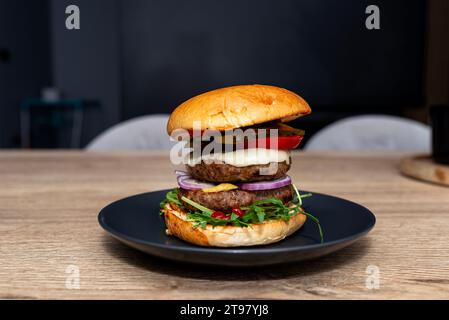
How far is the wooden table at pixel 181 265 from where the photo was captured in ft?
1.91

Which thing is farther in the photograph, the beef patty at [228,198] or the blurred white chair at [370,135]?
the blurred white chair at [370,135]

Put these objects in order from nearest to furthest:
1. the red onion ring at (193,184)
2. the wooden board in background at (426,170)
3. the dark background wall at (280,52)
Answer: the red onion ring at (193,184) < the wooden board in background at (426,170) < the dark background wall at (280,52)

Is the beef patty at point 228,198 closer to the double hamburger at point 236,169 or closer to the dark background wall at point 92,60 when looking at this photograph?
the double hamburger at point 236,169

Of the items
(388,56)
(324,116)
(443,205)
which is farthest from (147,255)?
(388,56)

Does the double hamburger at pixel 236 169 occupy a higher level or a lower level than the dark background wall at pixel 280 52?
lower

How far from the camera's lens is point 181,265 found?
667mm

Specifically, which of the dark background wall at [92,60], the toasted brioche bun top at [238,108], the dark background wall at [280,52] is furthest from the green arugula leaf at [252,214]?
the dark background wall at [92,60]

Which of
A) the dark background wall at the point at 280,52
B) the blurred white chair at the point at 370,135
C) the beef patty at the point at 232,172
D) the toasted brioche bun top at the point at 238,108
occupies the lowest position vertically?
the blurred white chair at the point at 370,135

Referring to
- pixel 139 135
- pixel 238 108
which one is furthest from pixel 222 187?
pixel 139 135

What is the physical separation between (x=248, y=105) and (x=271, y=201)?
16 cm

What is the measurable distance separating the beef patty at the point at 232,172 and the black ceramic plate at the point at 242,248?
0.11 meters

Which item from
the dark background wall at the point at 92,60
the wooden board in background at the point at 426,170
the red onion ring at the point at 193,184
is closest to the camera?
the red onion ring at the point at 193,184

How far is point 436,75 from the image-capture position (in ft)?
13.8
